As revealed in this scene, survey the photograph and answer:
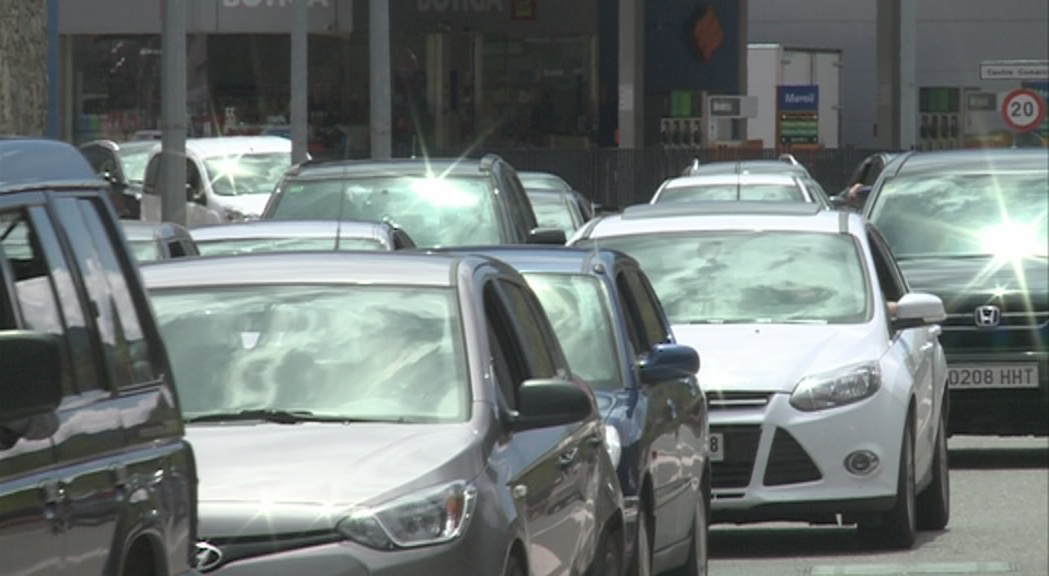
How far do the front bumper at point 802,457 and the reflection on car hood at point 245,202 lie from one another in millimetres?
19449

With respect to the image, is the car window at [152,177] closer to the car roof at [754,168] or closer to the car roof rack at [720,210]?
the car roof at [754,168]

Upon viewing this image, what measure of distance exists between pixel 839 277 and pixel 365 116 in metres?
42.6

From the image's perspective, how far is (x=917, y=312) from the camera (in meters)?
13.6

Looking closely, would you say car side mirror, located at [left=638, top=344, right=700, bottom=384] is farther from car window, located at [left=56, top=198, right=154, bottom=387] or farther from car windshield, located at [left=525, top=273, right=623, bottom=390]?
car window, located at [left=56, top=198, right=154, bottom=387]

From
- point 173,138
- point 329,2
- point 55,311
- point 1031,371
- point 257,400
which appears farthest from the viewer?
point 329,2

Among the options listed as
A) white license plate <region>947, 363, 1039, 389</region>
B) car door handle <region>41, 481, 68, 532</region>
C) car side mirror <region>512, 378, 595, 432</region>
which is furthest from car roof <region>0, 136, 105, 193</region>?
white license plate <region>947, 363, 1039, 389</region>

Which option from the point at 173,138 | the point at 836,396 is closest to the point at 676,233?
the point at 836,396

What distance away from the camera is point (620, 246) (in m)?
14.4

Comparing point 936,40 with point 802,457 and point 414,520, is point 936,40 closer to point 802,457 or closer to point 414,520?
point 802,457

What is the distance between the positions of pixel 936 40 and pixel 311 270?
180 ft

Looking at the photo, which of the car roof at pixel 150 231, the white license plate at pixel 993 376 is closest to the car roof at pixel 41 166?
→ the car roof at pixel 150 231

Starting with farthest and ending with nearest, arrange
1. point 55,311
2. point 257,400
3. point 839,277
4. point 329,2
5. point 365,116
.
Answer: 1. point 365,116
2. point 329,2
3. point 839,277
4. point 257,400
5. point 55,311

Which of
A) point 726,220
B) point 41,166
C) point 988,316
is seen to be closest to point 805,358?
point 726,220

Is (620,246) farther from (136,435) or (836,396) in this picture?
(136,435)
